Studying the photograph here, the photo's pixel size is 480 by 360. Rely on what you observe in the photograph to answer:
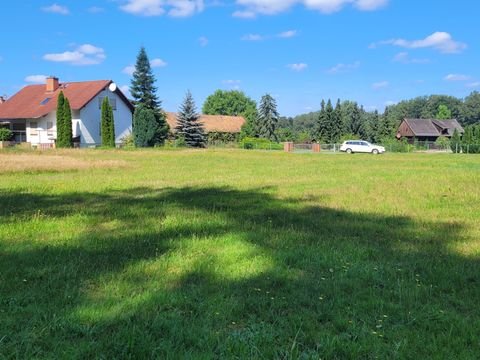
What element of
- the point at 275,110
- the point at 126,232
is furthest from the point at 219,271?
the point at 275,110

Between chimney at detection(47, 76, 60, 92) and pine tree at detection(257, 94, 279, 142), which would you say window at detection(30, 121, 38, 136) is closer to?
chimney at detection(47, 76, 60, 92)

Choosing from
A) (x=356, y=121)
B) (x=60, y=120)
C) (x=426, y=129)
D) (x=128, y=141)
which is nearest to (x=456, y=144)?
(x=356, y=121)

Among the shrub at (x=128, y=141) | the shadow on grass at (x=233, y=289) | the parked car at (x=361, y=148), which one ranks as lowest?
the shadow on grass at (x=233, y=289)

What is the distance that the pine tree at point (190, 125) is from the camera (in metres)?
62.1

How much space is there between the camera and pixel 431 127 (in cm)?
9450

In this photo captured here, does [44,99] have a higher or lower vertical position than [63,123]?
higher

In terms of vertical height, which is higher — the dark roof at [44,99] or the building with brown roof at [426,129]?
the dark roof at [44,99]

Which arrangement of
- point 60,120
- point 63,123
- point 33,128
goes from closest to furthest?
1. point 60,120
2. point 63,123
3. point 33,128

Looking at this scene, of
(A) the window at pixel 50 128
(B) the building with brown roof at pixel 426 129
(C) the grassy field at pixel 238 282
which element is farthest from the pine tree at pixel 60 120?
(B) the building with brown roof at pixel 426 129

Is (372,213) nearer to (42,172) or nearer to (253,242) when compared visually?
(253,242)

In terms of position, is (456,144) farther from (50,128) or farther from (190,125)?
(50,128)

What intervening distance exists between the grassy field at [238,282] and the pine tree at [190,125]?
52973mm

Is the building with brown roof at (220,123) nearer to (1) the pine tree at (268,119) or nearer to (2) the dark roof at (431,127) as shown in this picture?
(1) the pine tree at (268,119)

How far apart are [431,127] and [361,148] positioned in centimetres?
4777
